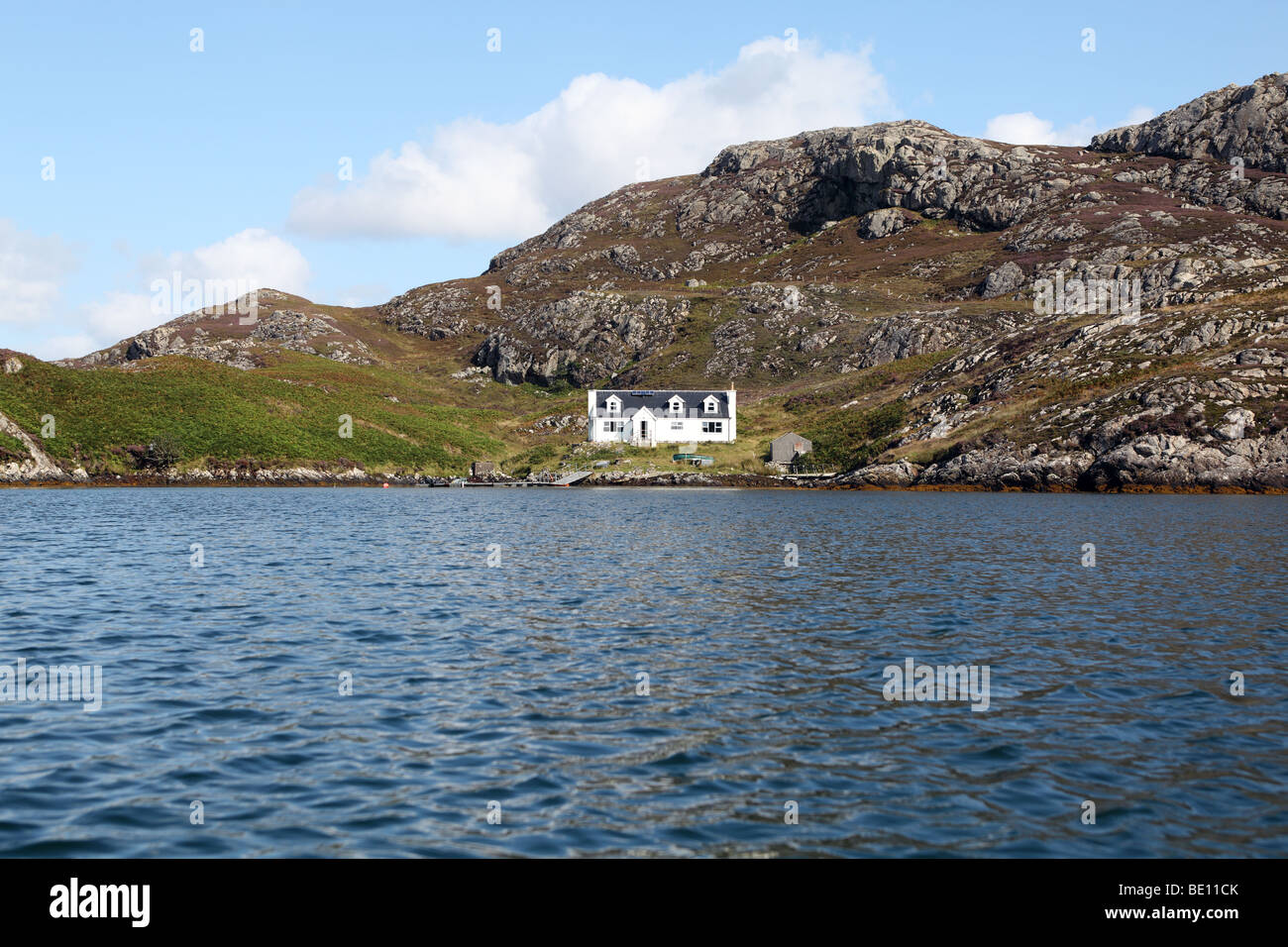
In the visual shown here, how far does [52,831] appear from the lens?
1211cm

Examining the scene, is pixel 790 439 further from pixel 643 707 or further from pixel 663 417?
pixel 643 707

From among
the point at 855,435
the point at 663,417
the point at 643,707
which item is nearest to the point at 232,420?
the point at 663,417

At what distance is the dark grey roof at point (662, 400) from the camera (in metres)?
146

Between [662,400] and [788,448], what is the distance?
87.9ft

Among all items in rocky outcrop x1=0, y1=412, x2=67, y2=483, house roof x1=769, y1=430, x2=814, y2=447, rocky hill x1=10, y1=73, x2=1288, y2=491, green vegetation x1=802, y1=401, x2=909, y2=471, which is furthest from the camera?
house roof x1=769, y1=430, x2=814, y2=447

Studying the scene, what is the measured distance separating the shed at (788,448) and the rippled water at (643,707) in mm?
85669

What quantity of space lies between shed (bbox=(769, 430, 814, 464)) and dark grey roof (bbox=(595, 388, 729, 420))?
16083mm

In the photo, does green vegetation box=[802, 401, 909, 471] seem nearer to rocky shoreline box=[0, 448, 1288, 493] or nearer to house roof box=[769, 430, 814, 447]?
house roof box=[769, 430, 814, 447]

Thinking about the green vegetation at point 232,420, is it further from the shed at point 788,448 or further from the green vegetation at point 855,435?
the green vegetation at point 855,435

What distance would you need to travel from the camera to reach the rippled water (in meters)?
12.5

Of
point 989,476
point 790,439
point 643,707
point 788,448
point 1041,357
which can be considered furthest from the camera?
point 790,439


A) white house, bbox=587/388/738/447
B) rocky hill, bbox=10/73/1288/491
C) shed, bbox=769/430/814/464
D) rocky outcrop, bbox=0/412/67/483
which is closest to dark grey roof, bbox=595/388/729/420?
white house, bbox=587/388/738/447

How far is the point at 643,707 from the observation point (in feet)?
60.1

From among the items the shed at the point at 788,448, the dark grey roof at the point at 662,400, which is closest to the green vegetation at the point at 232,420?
the dark grey roof at the point at 662,400
